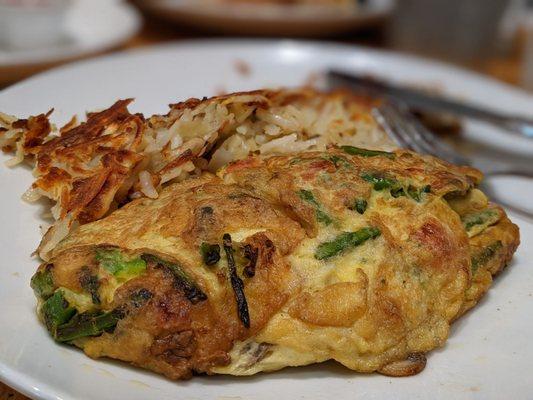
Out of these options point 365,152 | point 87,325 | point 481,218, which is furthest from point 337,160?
point 87,325

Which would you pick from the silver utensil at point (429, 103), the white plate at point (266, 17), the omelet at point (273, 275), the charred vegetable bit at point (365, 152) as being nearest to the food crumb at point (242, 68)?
the silver utensil at point (429, 103)

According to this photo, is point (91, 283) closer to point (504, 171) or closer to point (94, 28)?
point (504, 171)

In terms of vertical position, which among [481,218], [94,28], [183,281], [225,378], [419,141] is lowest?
[94,28]

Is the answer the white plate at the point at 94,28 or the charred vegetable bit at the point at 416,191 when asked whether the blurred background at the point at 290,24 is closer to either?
the white plate at the point at 94,28

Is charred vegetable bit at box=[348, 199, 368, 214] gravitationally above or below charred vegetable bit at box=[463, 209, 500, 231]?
above

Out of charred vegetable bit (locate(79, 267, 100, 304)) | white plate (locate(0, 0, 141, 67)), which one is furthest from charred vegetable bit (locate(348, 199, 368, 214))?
white plate (locate(0, 0, 141, 67))

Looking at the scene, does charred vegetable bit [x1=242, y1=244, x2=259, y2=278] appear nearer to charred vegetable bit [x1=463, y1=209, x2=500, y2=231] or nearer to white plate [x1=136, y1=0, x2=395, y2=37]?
charred vegetable bit [x1=463, y1=209, x2=500, y2=231]
